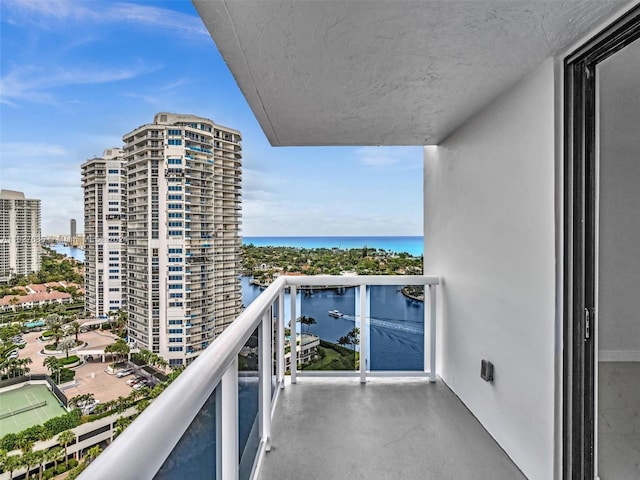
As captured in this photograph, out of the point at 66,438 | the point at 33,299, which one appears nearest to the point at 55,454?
the point at 66,438

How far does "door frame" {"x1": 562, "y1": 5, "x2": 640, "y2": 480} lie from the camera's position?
5.80 ft

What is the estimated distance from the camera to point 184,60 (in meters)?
6.01

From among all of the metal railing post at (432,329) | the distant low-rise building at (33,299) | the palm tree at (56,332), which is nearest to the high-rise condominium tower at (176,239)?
the distant low-rise building at (33,299)

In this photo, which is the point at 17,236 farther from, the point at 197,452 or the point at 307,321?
the point at 307,321

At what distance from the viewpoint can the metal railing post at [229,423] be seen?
134 cm

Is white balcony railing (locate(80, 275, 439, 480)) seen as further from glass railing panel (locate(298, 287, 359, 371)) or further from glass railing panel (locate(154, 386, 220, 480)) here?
glass railing panel (locate(298, 287, 359, 371))

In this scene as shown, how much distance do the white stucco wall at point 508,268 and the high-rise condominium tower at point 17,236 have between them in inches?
111

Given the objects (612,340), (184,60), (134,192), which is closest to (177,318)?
(134,192)

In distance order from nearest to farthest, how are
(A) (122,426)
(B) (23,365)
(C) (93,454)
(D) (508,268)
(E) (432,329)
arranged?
1. (C) (93,454)
2. (A) (122,426)
3. (B) (23,365)
4. (D) (508,268)
5. (E) (432,329)

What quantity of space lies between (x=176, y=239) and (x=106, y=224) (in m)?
0.57

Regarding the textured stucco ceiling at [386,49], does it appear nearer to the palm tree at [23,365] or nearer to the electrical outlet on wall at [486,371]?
the palm tree at [23,365]

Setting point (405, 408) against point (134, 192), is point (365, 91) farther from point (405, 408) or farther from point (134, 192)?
point (405, 408)

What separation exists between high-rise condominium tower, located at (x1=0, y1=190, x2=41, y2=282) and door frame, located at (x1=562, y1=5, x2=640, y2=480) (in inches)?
112

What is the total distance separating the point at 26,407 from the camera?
4.64ft
